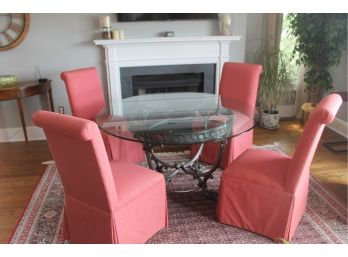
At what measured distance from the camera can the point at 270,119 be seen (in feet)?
12.8

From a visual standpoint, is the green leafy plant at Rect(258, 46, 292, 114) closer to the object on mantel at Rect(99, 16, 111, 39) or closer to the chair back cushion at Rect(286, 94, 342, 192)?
the object on mantel at Rect(99, 16, 111, 39)

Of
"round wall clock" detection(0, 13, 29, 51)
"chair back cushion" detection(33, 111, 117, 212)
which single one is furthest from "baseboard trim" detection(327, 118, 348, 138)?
"round wall clock" detection(0, 13, 29, 51)

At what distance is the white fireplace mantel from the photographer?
3.55 meters

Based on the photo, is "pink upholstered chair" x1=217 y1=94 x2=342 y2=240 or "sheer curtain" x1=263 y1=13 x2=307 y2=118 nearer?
"pink upholstered chair" x1=217 y1=94 x2=342 y2=240

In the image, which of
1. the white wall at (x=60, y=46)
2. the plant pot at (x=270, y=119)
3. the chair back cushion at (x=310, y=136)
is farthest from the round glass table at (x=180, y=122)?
the plant pot at (x=270, y=119)

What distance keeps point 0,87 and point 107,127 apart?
1724 mm

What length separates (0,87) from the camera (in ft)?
10.4

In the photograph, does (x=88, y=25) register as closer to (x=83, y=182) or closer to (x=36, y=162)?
(x=36, y=162)

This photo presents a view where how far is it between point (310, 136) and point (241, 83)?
1316 mm

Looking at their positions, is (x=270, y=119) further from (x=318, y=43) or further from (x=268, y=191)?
(x=268, y=191)

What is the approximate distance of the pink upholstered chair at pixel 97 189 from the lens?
1424mm

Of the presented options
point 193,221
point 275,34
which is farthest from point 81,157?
point 275,34

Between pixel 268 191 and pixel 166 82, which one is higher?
pixel 166 82
